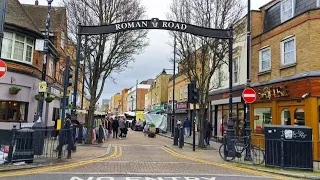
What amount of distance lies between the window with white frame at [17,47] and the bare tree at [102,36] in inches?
122

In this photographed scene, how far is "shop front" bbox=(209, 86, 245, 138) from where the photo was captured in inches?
850

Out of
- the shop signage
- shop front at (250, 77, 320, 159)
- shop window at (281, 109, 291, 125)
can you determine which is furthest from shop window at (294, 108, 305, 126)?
the shop signage

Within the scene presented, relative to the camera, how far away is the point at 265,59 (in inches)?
750

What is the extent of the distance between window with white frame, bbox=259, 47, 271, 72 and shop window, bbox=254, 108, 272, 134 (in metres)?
2.44

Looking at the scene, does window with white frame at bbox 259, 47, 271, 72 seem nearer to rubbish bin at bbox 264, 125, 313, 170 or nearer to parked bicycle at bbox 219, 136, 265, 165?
parked bicycle at bbox 219, 136, 265, 165

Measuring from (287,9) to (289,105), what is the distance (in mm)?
5496

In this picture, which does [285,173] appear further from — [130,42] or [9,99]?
[9,99]

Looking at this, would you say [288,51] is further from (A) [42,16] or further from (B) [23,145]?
(A) [42,16]

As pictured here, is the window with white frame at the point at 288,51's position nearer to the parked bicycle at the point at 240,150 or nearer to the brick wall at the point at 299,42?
the brick wall at the point at 299,42

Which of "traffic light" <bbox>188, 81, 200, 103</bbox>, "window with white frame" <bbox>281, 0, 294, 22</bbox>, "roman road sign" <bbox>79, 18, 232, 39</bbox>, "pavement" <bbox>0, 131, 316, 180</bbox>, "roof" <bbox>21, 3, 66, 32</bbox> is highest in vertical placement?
"roof" <bbox>21, 3, 66, 32</bbox>

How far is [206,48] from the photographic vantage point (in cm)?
1933

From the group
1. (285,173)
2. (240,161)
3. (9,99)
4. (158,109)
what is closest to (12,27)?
(9,99)

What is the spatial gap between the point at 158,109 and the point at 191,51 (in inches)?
1227

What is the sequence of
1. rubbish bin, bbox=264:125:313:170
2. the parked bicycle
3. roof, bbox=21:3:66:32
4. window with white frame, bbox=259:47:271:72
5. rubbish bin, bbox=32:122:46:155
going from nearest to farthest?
rubbish bin, bbox=264:125:313:170 < rubbish bin, bbox=32:122:46:155 < the parked bicycle < window with white frame, bbox=259:47:271:72 < roof, bbox=21:3:66:32
